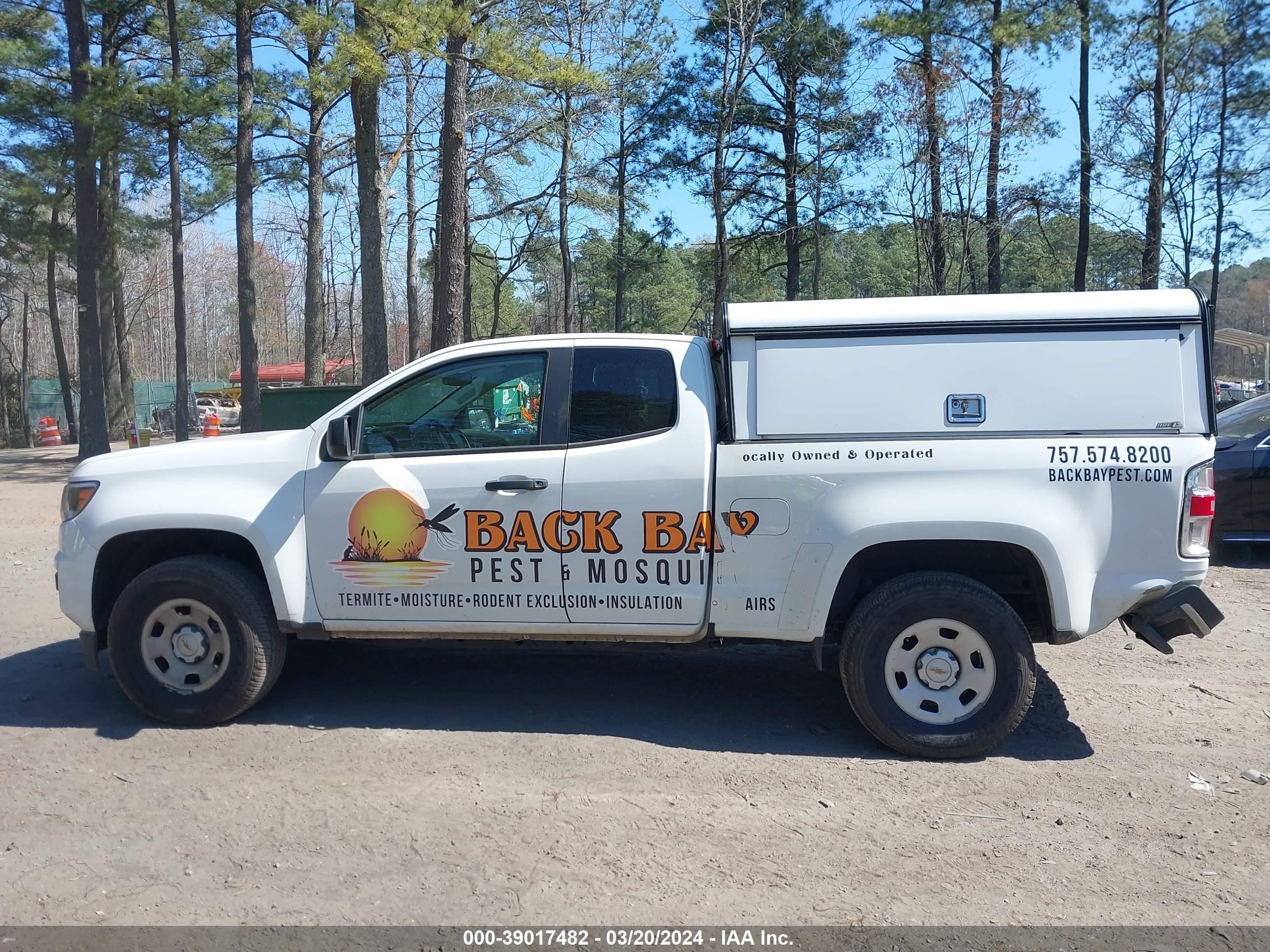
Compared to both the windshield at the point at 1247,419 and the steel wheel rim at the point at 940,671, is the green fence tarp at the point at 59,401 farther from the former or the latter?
the steel wheel rim at the point at 940,671

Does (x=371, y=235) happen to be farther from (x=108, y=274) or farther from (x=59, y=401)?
(x=59, y=401)

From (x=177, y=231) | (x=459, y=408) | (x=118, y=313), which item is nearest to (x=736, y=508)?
(x=459, y=408)

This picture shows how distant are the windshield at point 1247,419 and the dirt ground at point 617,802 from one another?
3.87m

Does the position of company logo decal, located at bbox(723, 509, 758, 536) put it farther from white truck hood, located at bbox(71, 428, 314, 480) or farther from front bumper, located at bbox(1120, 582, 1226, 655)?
white truck hood, located at bbox(71, 428, 314, 480)

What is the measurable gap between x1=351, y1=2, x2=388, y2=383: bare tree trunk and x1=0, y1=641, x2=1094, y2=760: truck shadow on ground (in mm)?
10253

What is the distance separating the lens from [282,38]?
20297 mm

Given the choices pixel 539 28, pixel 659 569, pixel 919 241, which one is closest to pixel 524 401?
pixel 659 569

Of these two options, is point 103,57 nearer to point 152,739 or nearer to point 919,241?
point 919,241

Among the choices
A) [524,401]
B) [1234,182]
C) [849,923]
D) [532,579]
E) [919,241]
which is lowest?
[849,923]

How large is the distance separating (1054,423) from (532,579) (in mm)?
2562

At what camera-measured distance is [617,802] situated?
4289 mm

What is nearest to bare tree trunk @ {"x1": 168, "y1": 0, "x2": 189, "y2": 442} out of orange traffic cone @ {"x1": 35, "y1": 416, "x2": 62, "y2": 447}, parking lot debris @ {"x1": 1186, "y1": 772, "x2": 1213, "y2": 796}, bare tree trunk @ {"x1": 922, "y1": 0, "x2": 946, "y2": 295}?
orange traffic cone @ {"x1": 35, "y1": 416, "x2": 62, "y2": 447}

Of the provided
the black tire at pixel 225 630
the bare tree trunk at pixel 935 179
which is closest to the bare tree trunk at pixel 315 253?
the bare tree trunk at pixel 935 179

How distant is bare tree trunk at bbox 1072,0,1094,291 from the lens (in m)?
20.2
